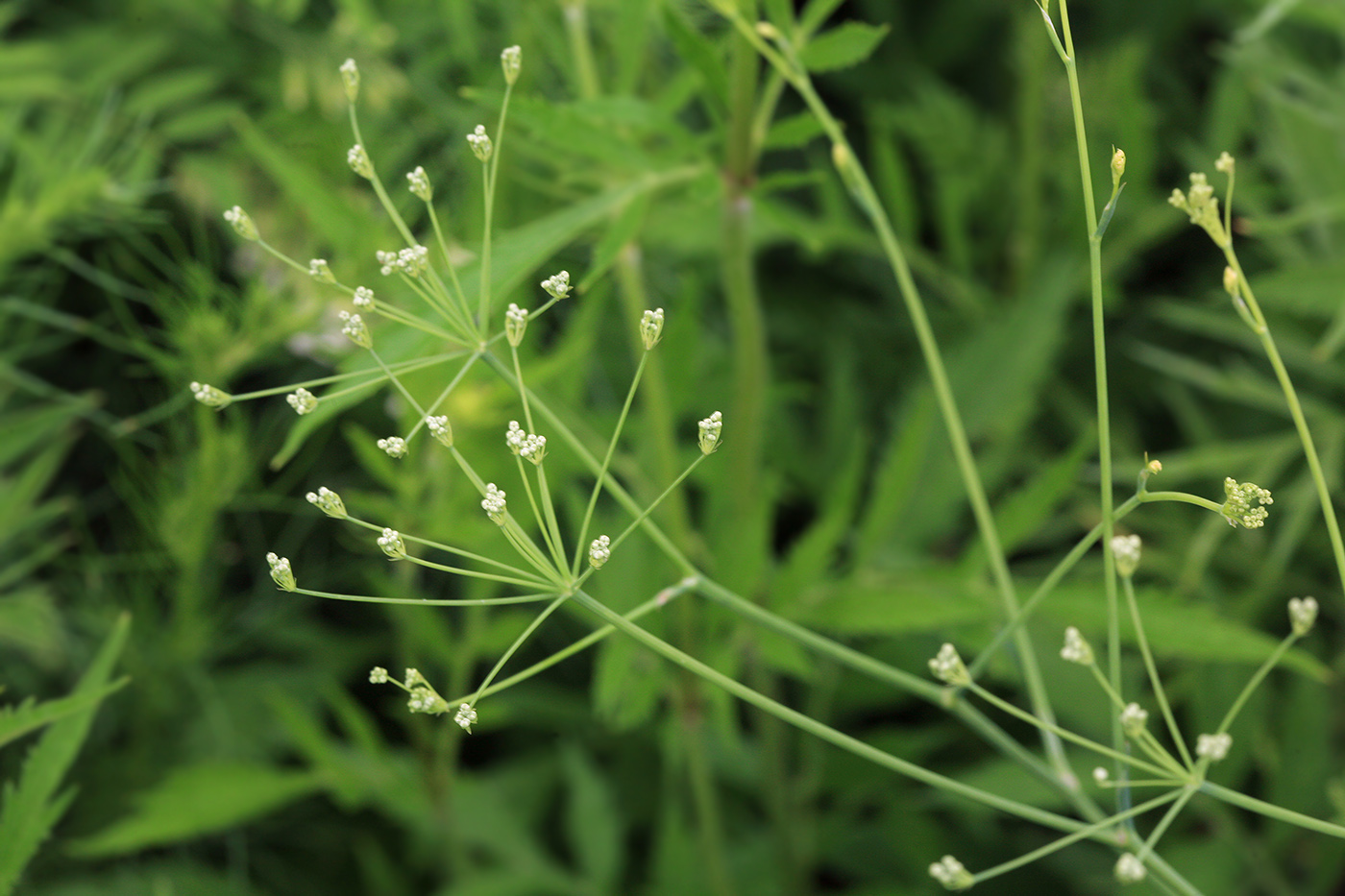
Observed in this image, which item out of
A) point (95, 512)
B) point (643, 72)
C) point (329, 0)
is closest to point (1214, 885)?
point (643, 72)

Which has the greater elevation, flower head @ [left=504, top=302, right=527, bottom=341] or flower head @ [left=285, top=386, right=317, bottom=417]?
flower head @ [left=504, top=302, right=527, bottom=341]

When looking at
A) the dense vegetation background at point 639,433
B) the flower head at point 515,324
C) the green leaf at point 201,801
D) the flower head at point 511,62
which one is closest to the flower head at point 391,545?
the flower head at point 515,324

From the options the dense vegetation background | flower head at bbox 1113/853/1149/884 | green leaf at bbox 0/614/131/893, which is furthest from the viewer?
the dense vegetation background

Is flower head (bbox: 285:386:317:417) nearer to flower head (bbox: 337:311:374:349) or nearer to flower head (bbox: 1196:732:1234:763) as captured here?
flower head (bbox: 337:311:374:349)

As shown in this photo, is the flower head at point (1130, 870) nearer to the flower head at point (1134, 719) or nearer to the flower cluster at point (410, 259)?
the flower head at point (1134, 719)

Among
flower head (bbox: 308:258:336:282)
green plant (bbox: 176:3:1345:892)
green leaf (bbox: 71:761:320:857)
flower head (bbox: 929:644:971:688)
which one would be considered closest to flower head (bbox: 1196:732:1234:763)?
green plant (bbox: 176:3:1345:892)

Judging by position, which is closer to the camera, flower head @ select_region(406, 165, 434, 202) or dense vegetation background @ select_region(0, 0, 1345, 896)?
flower head @ select_region(406, 165, 434, 202)

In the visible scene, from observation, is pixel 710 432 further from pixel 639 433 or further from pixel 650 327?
pixel 639 433

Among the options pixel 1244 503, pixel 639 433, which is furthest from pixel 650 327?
pixel 639 433
